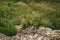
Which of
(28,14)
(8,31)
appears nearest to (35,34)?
(8,31)

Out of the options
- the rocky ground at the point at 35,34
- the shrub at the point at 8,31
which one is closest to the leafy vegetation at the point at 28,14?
Result: the shrub at the point at 8,31

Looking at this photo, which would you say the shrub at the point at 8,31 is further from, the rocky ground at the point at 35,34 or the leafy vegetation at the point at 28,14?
the rocky ground at the point at 35,34

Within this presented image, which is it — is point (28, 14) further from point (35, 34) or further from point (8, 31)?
point (8, 31)

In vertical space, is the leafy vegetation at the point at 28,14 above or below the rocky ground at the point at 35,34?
above

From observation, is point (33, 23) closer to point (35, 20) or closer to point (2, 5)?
point (35, 20)

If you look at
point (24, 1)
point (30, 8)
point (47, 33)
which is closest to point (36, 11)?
point (30, 8)

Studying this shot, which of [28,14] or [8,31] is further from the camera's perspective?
[28,14]

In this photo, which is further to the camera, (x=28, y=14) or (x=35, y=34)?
(x=28, y=14)

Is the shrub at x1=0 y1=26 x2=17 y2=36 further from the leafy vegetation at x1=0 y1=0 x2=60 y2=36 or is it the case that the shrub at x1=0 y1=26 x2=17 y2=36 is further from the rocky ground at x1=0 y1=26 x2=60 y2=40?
the rocky ground at x1=0 y1=26 x2=60 y2=40
